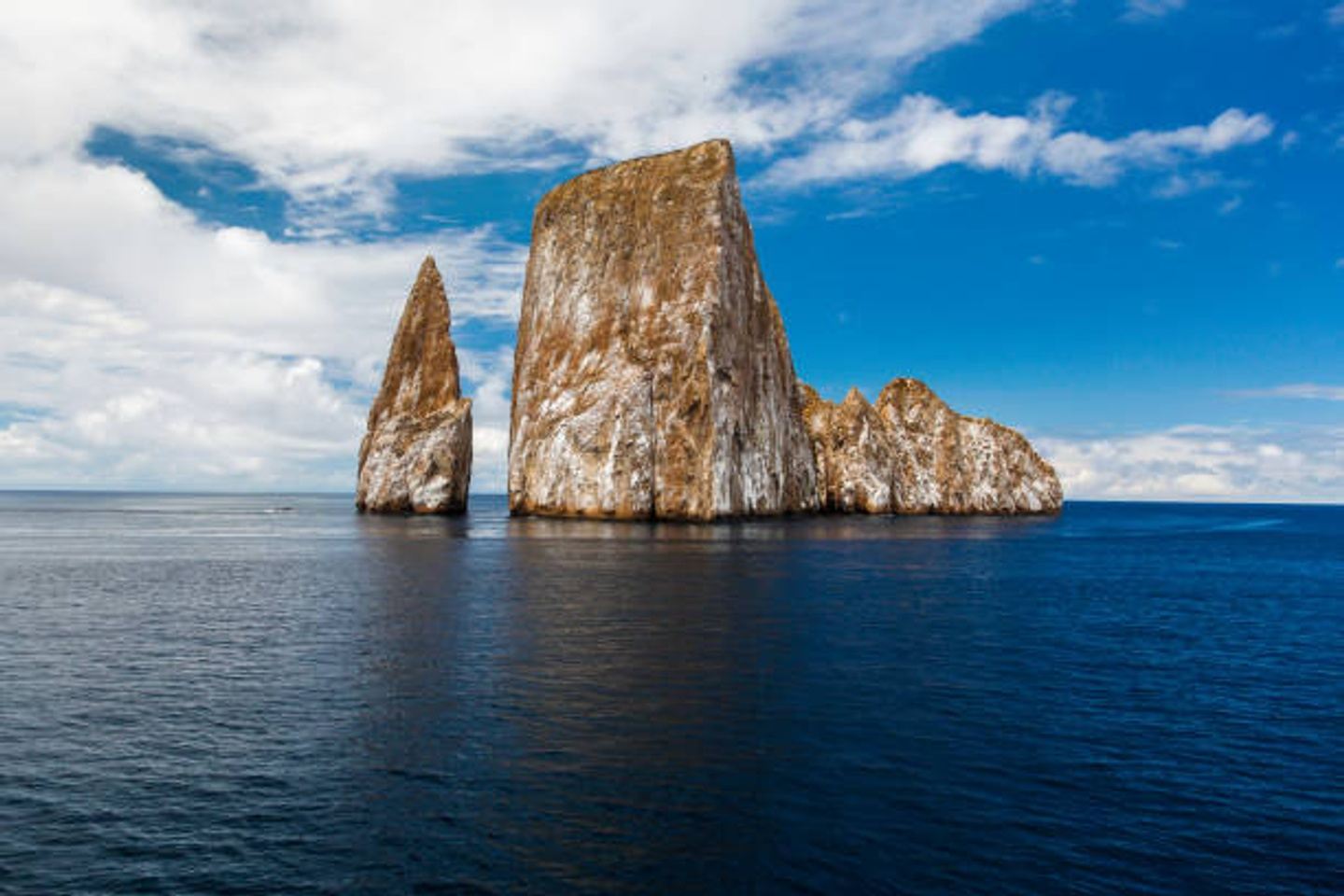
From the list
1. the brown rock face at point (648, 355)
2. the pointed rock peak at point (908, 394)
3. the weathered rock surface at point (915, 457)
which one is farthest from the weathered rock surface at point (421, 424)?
the pointed rock peak at point (908, 394)

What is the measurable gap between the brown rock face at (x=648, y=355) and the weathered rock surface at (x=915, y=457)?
26488 millimetres

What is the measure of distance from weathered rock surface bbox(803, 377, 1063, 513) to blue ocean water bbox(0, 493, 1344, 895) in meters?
102

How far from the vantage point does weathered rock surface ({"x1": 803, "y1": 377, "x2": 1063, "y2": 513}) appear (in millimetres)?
139875

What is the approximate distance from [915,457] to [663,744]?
460 feet

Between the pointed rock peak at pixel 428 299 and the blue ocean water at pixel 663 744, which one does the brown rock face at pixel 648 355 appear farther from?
the blue ocean water at pixel 663 744

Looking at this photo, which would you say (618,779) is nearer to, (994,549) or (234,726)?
(234,726)

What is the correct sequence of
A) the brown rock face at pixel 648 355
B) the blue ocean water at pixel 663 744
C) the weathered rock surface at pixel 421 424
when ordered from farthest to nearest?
the weathered rock surface at pixel 421 424 → the brown rock face at pixel 648 355 → the blue ocean water at pixel 663 744

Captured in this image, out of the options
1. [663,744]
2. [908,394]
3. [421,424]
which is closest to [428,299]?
[421,424]

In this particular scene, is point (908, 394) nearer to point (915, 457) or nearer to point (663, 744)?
point (915, 457)

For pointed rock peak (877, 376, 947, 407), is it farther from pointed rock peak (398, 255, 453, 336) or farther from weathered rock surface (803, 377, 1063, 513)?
pointed rock peak (398, 255, 453, 336)

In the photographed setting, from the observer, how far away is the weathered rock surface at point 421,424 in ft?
376

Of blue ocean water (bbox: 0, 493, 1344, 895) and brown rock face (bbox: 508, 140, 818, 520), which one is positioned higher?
brown rock face (bbox: 508, 140, 818, 520)

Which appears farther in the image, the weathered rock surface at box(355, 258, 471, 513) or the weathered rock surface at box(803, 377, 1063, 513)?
the weathered rock surface at box(803, 377, 1063, 513)

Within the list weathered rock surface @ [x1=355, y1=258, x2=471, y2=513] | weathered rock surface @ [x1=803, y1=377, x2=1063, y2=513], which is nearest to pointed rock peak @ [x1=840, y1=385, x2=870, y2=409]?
weathered rock surface @ [x1=803, y1=377, x2=1063, y2=513]
